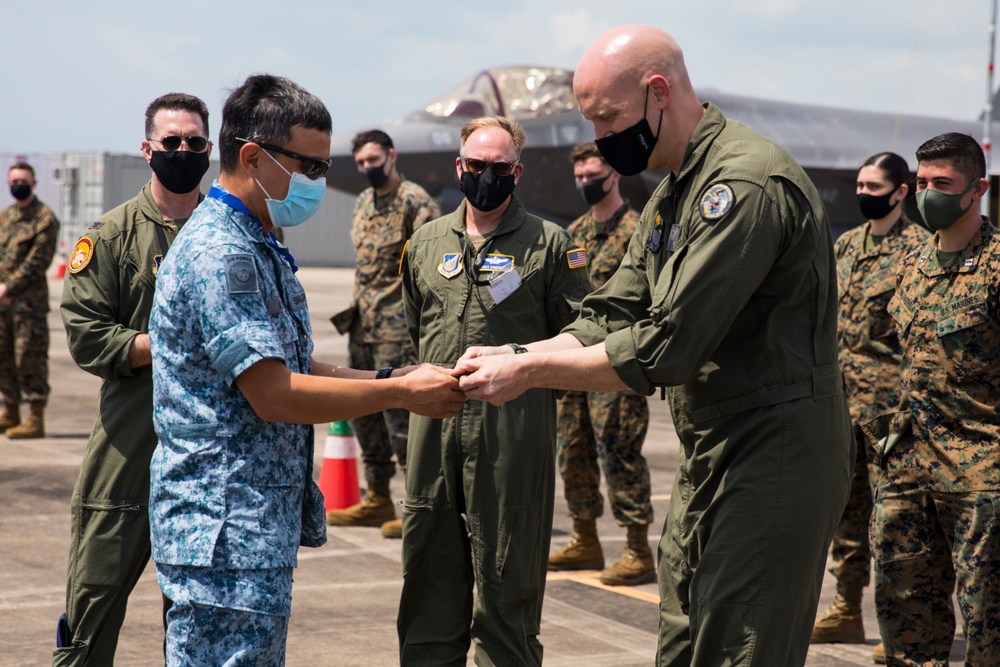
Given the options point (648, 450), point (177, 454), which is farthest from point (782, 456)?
point (648, 450)

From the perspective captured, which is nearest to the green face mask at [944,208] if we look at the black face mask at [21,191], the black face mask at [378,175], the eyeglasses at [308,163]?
the eyeglasses at [308,163]

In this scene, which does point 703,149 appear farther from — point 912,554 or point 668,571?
point 912,554

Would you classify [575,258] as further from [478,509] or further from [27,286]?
[27,286]

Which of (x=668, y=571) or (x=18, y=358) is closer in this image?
(x=668, y=571)

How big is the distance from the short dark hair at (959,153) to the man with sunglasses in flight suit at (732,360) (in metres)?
1.97

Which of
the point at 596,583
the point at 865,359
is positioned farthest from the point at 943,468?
the point at 596,583

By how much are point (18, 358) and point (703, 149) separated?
30.0 feet

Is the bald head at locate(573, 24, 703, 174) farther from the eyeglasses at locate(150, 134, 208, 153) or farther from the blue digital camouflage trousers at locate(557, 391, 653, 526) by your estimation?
the blue digital camouflage trousers at locate(557, 391, 653, 526)

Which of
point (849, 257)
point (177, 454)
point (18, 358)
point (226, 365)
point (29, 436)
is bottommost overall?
point (29, 436)

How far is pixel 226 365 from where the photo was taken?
106 inches

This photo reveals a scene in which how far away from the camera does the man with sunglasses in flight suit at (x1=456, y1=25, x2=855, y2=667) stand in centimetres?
277

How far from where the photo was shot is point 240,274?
275 centimetres

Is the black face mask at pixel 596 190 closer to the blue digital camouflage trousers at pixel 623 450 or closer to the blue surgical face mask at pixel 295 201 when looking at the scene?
the blue digital camouflage trousers at pixel 623 450

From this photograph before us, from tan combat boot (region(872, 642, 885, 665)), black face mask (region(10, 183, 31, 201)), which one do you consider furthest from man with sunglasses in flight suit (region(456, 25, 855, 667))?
black face mask (region(10, 183, 31, 201))
